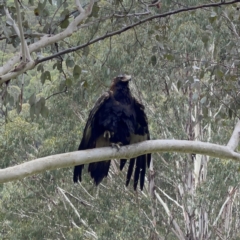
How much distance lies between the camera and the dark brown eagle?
4254 mm

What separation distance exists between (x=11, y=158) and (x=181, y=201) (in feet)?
10.0

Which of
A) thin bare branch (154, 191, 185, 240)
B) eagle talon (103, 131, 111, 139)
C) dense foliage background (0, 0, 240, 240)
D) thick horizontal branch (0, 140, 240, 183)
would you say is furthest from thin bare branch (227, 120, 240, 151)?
thin bare branch (154, 191, 185, 240)

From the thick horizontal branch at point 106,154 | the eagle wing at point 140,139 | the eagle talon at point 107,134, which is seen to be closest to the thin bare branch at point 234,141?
the thick horizontal branch at point 106,154

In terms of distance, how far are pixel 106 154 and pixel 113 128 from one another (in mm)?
957

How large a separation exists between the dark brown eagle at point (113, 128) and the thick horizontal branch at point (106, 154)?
1.86ft

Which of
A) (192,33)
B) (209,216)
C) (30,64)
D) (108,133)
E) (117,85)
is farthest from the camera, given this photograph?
(209,216)

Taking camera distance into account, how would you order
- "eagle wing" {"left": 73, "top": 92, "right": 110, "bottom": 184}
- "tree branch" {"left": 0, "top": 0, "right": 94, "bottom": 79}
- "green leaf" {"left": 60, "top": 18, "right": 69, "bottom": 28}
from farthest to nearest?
"eagle wing" {"left": 73, "top": 92, "right": 110, "bottom": 184}, "green leaf" {"left": 60, "top": 18, "right": 69, "bottom": 28}, "tree branch" {"left": 0, "top": 0, "right": 94, "bottom": 79}

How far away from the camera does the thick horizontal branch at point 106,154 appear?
2949 mm

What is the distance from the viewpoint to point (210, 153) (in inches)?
138

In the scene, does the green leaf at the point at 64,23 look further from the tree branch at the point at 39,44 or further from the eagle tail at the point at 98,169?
the eagle tail at the point at 98,169

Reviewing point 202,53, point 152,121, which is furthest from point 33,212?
point 202,53

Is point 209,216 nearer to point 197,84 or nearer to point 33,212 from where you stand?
point 33,212

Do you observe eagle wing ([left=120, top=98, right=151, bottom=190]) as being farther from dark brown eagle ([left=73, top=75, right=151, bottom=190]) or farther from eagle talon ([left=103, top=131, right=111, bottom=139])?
eagle talon ([left=103, top=131, right=111, bottom=139])

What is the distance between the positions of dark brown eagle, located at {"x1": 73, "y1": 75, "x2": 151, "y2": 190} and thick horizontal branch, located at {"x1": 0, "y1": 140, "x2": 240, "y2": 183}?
57 cm
